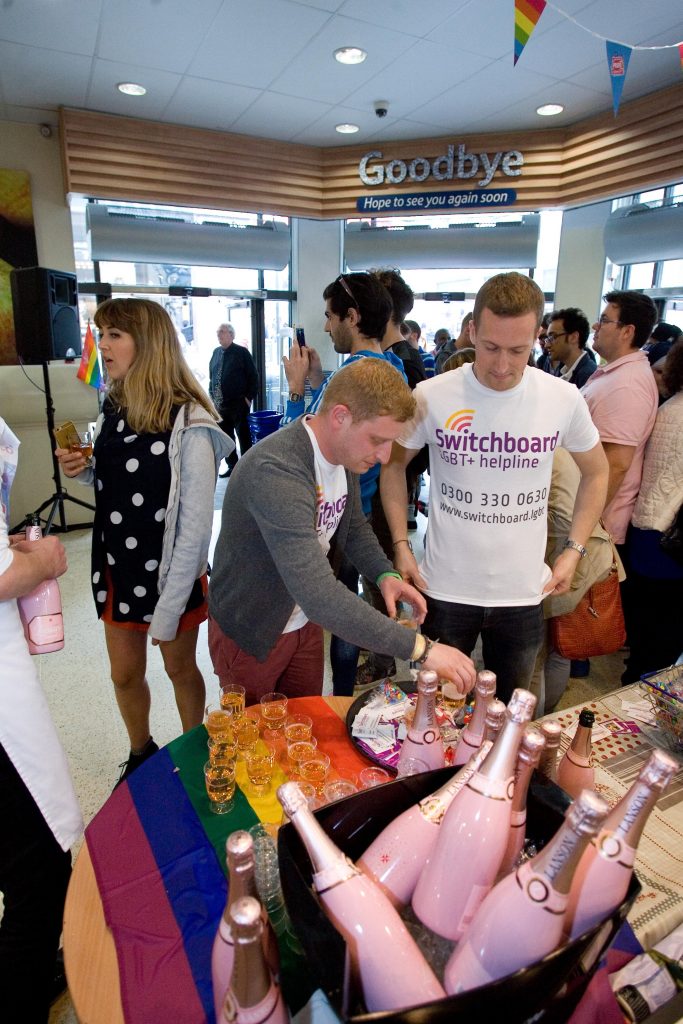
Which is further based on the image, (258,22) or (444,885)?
(258,22)

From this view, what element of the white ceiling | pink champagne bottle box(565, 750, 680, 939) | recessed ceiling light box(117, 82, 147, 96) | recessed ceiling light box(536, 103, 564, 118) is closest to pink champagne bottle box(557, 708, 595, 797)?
pink champagne bottle box(565, 750, 680, 939)

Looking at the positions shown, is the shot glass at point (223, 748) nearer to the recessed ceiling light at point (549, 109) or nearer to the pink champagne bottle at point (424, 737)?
the pink champagne bottle at point (424, 737)

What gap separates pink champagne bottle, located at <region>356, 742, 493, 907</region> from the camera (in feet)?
2.50

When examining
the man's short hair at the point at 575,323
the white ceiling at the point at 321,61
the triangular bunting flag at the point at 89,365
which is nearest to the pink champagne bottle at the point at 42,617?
the white ceiling at the point at 321,61

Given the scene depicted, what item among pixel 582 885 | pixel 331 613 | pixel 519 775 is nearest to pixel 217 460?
pixel 331 613

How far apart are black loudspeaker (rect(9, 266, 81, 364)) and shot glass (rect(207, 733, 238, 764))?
412 centimetres

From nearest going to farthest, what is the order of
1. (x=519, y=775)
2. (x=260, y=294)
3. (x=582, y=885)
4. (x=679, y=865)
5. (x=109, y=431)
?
(x=582, y=885) → (x=519, y=775) → (x=679, y=865) → (x=109, y=431) → (x=260, y=294)

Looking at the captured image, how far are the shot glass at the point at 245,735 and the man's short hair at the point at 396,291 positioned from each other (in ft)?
7.40

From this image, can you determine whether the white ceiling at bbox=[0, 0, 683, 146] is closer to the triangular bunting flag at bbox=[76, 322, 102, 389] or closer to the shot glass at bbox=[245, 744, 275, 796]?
the triangular bunting flag at bbox=[76, 322, 102, 389]

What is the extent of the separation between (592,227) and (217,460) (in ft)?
19.0

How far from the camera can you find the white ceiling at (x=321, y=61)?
3.62 meters

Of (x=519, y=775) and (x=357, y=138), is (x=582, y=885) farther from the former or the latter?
(x=357, y=138)

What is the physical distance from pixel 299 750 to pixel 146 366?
4.30 ft

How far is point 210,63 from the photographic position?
4.35 m
